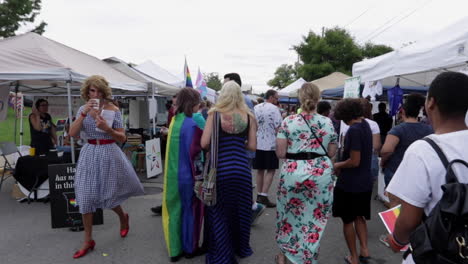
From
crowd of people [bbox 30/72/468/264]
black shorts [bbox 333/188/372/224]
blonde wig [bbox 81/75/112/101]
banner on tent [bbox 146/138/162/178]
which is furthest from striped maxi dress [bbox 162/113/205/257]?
banner on tent [bbox 146/138/162/178]

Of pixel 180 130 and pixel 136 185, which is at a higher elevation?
pixel 180 130

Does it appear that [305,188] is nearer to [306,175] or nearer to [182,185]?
[306,175]

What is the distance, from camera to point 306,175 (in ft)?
9.38

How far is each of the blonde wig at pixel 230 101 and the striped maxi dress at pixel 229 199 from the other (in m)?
0.18

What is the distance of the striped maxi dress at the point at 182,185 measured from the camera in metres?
3.34

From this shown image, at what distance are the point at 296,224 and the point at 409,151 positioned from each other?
6.02 ft

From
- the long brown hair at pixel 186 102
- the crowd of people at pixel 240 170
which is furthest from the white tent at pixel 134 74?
the long brown hair at pixel 186 102

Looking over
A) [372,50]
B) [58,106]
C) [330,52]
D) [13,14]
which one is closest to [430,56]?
[58,106]

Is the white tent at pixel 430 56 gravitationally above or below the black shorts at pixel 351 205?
above

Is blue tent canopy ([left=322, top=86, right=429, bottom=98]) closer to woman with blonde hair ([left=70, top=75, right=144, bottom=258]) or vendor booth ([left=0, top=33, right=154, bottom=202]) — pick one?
vendor booth ([left=0, top=33, right=154, bottom=202])

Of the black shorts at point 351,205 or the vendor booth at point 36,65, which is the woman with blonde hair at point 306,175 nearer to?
the black shorts at point 351,205

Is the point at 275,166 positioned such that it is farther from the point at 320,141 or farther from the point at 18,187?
the point at 18,187

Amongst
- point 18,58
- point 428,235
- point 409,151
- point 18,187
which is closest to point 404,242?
point 428,235

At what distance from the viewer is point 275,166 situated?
5488 millimetres
